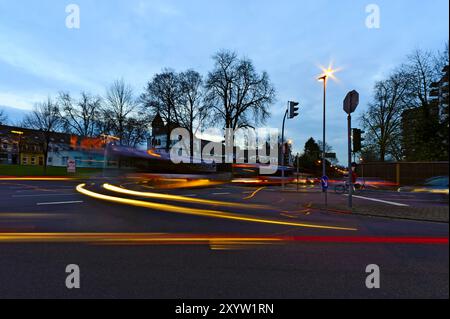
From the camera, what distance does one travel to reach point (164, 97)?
45656mm

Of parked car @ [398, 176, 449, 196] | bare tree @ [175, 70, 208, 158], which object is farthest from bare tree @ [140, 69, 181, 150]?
parked car @ [398, 176, 449, 196]

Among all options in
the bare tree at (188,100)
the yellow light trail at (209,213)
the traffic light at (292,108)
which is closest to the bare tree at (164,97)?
the bare tree at (188,100)

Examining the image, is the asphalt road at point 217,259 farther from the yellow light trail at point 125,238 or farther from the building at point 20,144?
the building at point 20,144

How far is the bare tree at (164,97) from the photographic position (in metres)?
45.2

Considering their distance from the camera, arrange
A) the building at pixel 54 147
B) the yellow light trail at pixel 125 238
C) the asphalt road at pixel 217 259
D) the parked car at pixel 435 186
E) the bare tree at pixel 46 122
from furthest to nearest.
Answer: the bare tree at pixel 46 122 < the building at pixel 54 147 < the yellow light trail at pixel 125 238 < the asphalt road at pixel 217 259 < the parked car at pixel 435 186

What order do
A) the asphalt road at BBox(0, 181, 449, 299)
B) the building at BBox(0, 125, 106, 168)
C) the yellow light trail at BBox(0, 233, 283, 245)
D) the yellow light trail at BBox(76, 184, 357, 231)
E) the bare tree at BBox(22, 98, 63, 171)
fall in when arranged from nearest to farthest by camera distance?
the asphalt road at BBox(0, 181, 449, 299) < the yellow light trail at BBox(0, 233, 283, 245) < the yellow light trail at BBox(76, 184, 357, 231) < the building at BBox(0, 125, 106, 168) < the bare tree at BBox(22, 98, 63, 171)

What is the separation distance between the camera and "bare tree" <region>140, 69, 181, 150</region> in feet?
148

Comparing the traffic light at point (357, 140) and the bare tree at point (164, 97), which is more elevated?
the bare tree at point (164, 97)

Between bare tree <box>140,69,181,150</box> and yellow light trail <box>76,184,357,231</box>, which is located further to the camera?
bare tree <box>140,69,181,150</box>

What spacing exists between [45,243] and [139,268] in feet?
8.24

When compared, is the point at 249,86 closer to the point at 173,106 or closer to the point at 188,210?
the point at 173,106

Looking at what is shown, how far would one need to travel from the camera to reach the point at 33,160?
291 feet

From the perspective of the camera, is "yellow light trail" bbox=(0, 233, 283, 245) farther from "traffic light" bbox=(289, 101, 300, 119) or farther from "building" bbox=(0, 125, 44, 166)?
"building" bbox=(0, 125, 44, 166)

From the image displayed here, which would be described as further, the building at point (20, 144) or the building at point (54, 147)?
the building at point (20, 144)
